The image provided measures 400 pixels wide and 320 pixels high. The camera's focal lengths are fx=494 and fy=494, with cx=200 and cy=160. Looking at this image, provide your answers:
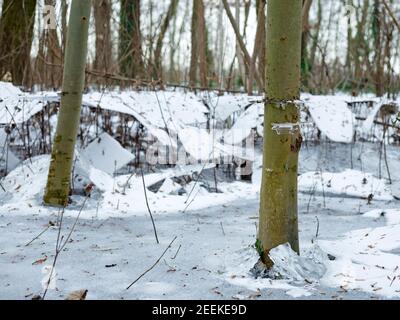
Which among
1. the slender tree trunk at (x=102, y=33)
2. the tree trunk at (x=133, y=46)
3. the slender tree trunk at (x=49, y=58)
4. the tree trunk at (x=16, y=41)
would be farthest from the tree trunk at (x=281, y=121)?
the tree trunk at (x=16, y=41)

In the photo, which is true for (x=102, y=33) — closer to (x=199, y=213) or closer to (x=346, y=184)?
(x=199, y=213)

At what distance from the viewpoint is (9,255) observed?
1854 mm

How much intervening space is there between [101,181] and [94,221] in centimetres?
60

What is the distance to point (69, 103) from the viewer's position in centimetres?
253

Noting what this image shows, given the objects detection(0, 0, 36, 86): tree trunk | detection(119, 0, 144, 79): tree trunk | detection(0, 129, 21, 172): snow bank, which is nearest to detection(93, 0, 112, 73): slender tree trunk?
detection(119, 0, 144, 79): tree trunk

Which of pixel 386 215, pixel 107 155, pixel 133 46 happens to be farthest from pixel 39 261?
pixel 133 46

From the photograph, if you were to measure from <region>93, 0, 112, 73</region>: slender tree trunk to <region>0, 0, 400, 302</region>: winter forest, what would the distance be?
2cm

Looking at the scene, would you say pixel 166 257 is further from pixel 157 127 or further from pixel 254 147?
pixel 254 147

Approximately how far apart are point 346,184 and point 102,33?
236 cm

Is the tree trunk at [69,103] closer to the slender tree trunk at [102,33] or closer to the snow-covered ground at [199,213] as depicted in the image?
the snow-covered ground at [199,213]

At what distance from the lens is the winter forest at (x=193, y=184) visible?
1587mm

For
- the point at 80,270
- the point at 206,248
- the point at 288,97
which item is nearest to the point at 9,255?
the point at 80,270
